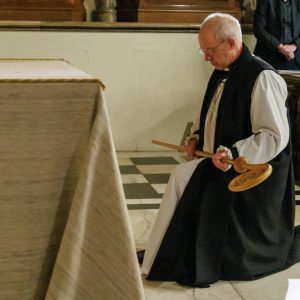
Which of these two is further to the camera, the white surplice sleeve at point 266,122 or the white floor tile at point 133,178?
the white floor tile at point 133,178

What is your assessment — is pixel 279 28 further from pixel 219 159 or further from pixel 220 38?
pixel 219 159

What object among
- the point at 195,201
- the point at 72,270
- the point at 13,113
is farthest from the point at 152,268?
the point at 13,113

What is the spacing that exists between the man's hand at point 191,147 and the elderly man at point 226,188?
15 cm

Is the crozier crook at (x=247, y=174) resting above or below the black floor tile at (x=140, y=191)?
above

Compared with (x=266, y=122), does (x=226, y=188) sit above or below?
below

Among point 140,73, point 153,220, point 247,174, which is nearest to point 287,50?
point 140,73

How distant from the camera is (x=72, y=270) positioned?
177cm

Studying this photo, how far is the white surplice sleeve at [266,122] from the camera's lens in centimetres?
295

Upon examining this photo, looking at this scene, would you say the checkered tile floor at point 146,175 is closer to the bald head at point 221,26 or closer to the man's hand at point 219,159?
the man's hand at point 219,159

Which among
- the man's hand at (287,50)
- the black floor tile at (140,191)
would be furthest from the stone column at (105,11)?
the black floor tile at (140,191)

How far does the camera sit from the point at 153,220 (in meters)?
4.17

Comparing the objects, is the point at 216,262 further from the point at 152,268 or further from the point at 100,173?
the point at 100,173

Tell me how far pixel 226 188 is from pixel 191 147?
14.7 inches

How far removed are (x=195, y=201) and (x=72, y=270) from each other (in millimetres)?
1389
